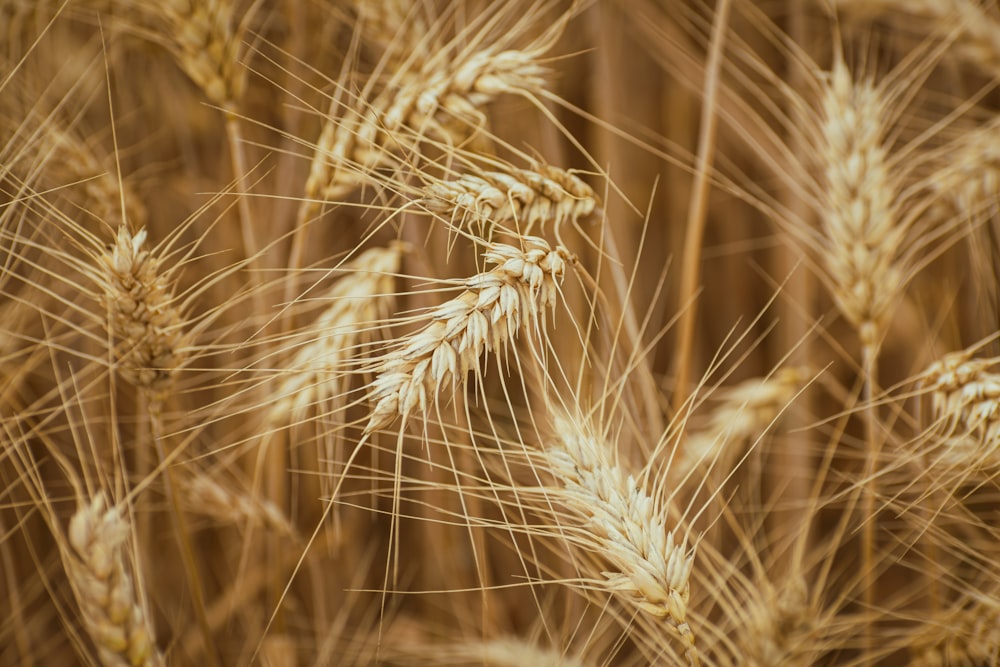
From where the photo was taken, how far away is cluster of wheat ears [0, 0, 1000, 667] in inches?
28.3

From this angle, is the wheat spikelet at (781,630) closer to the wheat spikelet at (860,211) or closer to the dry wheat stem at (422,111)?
the wheat spikelet at (860,211)

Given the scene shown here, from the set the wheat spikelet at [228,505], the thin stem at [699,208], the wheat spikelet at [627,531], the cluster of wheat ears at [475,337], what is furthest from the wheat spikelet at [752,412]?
the wheat spikelet at [228,505]

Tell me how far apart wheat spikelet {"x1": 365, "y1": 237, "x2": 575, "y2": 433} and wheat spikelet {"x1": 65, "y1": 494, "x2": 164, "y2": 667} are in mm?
397

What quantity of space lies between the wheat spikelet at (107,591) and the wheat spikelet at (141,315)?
176 mm

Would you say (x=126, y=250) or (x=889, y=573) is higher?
(x=126, y=250)

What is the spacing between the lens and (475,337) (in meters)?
0.62

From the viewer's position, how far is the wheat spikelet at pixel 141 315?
69cm

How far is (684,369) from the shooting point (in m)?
0.93

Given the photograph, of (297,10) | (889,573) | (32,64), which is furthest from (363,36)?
(889,573)

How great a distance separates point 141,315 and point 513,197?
0.42 metres

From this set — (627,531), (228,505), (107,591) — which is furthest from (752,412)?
(107,591)

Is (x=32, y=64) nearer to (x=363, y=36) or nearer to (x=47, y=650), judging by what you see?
(x=363, y=36)

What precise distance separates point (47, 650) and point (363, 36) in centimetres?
124

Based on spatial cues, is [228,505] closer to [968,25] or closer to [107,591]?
[107,591]
